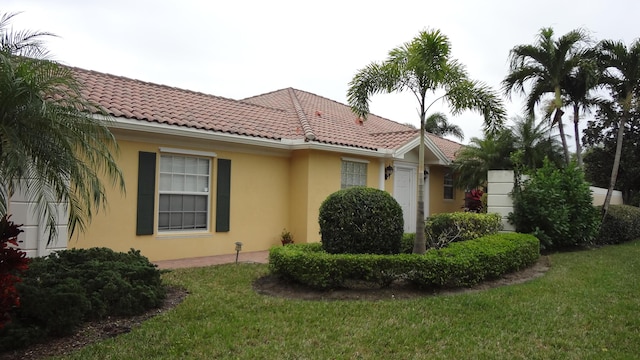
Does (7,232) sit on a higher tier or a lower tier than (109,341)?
higher

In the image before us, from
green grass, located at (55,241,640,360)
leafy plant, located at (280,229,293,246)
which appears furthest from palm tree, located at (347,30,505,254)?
leafy plant, located at (280,229,293,246)

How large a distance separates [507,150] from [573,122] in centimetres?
249

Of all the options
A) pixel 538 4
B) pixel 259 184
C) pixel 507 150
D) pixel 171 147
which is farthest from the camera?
pixel 507 150

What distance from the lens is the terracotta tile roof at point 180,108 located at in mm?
9492

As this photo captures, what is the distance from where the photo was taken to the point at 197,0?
10648 millimetres

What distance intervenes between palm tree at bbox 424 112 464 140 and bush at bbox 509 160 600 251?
19855 millimetres

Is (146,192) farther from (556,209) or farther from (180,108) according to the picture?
(556,209)

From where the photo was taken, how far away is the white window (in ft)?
32.4

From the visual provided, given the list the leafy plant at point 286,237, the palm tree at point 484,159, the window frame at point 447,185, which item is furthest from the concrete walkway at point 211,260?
the window frame at point 447,185

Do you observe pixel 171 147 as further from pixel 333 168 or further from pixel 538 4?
pixel 538 4

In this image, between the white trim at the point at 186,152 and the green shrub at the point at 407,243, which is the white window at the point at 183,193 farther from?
the green shrub at the point at 407,243

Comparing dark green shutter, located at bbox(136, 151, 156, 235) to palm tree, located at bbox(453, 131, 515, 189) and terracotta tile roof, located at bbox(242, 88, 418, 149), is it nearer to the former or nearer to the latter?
terracotta tile roof, located at bbox(242, 88, 418, 149)

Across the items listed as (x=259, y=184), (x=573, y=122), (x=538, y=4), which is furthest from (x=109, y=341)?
(x=573, y=122)

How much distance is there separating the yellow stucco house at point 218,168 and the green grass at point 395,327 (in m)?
2.75
